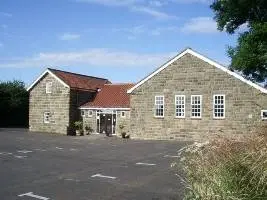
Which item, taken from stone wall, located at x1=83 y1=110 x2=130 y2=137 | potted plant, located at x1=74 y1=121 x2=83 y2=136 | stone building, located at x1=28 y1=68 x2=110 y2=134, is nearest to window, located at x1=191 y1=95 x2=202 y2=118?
stone wall, located at x1=83 y1=110 x2=130 y2=137

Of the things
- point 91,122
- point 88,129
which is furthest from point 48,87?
point 88,129

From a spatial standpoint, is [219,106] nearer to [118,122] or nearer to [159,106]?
[159,106]

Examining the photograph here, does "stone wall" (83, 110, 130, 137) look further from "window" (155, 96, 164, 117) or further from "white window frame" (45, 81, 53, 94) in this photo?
"white window frame" (45, 81, 53, 94)

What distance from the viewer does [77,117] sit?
41625 millimetres

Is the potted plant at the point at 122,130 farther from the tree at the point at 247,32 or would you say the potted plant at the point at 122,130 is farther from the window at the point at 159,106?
the tree at the point at 247,32

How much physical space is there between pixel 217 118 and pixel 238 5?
28.6 ft

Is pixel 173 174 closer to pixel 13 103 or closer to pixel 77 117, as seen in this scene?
pixel 77 117

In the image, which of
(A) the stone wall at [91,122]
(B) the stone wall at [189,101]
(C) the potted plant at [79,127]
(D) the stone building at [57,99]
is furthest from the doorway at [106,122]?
(B) the stone wall at [189,101]

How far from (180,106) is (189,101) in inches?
36.9

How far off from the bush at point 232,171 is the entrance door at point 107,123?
3071cm

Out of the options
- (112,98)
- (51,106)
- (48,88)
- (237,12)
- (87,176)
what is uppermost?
(237,12)

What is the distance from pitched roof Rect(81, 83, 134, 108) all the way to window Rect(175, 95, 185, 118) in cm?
578

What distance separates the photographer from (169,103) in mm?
33844

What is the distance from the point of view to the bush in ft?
22.6
